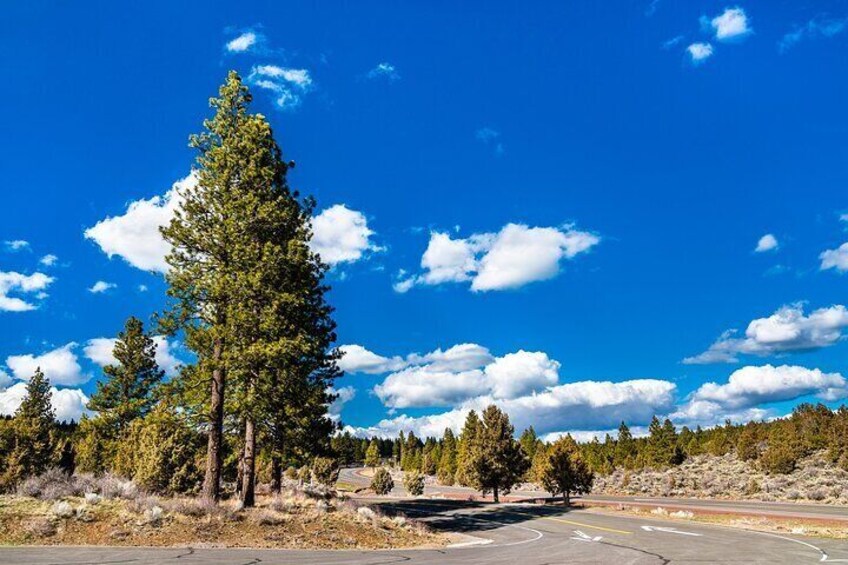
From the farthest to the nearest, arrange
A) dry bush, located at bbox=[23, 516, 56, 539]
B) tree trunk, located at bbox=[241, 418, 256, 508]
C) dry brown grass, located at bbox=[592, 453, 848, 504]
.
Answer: dry brown grass, located at bbox=[592, 453, 848, 504] < tree trunk, located at bbox=[241, 418, 256, 508] < dry bush, located at bbox=[23, 516, 56, 539]

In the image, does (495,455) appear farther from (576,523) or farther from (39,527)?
(39,527)

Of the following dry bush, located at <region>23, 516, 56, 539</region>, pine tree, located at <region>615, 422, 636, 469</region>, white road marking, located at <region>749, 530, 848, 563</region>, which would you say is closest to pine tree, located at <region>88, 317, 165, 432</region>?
dry bush, located at <region>23, 516, 56, 539</region>

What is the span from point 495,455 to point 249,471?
32.7 meters

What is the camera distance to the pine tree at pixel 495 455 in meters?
50.8

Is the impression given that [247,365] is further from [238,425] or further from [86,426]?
[86,426]

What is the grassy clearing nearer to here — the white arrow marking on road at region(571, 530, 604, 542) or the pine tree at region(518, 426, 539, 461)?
the white arrow marking on road at region(571, 530, 604, 542)

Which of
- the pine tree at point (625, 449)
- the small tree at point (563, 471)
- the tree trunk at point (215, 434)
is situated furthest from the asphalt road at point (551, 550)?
the pine tree at point (625, 449)

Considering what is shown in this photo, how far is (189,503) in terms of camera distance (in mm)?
19078

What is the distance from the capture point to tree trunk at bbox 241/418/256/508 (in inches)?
Result: 848

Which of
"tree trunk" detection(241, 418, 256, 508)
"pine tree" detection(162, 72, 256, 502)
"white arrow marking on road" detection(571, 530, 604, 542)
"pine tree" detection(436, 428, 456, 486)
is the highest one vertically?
"pine tree" detection(162, 72, 256, 502)

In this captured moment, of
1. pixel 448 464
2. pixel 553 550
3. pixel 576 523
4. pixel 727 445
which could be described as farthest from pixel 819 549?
pixel 448 464

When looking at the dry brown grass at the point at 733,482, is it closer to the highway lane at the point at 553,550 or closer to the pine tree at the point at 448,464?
the highway lane at the point at 553,550

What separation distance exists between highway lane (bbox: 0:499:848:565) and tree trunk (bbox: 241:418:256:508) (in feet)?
17.3

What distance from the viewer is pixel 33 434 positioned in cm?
5094
